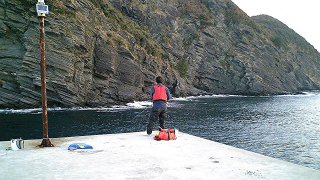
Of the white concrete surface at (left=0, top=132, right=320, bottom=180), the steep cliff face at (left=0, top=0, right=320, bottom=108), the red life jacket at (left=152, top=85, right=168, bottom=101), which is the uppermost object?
the steep cliff face at (left=0, top=0, right=320, bottom=108)

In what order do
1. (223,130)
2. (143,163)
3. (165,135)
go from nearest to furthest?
(143,163) → (165,135) → (223,130)

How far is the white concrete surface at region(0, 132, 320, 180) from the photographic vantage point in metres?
5.26

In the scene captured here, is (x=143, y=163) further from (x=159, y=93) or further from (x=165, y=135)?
(x=159, y=93)

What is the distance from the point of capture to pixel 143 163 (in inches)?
243

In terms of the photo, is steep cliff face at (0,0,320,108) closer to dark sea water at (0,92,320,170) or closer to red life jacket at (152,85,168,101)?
dark sea water at (0,92,320,170)

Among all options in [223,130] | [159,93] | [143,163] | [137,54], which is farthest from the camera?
[137,54]

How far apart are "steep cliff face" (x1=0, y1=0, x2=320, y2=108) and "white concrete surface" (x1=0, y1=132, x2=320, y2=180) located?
30.3m

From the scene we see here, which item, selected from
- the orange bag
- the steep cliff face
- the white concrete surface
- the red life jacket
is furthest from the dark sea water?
the white concrete surface

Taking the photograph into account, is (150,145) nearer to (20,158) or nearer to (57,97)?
(20,158)

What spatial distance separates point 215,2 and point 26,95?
283ft

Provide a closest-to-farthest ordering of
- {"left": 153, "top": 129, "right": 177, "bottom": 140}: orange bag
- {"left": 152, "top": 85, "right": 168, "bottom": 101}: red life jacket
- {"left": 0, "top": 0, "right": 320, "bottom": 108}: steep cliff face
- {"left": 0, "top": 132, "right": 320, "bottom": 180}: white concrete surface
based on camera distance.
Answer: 1. {"left": 0, "top": 132, "right": 320, "bottom": 180}: white concrete surface
2. {"left": 153, "top": 129, "right": 177, "bottom": 140}: orange bag
3. {"left": 152, "top": 85, "right": 168, "bottom": 101}: red life jacket
4. {"left": 0, "top": 0, "right": 320, "bottom": 108}: steep cliff face

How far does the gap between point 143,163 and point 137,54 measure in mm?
Result: 50069

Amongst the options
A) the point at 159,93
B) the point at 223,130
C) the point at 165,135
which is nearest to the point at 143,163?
the point at 165,135

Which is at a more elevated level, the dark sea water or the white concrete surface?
the white concrete surface
